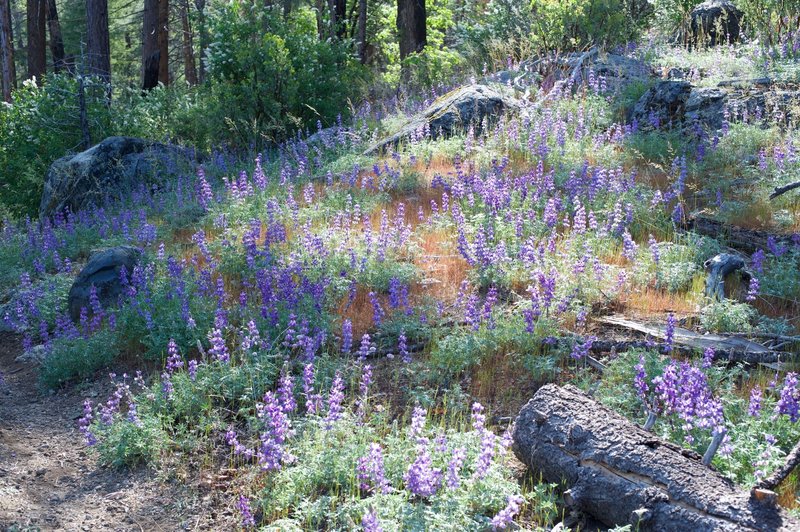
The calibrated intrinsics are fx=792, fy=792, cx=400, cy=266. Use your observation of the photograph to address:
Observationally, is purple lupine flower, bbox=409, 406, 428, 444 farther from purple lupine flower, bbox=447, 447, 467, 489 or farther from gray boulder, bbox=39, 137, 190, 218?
gray boulder, bbox=39, 137, 190, 218

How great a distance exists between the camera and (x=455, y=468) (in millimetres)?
3805

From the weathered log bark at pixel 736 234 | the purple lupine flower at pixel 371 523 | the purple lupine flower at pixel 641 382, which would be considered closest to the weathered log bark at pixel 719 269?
the weathered log bark at pixel 736 234

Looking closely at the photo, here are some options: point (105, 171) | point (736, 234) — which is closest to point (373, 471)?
point (736, 234)

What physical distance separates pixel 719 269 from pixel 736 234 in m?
1.24

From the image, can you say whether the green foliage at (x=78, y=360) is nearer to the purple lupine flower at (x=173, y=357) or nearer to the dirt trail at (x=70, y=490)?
the dirt trail at (x=70, y=490)

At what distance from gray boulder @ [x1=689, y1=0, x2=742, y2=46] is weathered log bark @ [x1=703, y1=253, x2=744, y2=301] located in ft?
35.6

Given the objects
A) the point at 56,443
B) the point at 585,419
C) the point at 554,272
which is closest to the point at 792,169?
the point at 554,272

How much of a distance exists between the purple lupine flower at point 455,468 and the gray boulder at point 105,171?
950cm

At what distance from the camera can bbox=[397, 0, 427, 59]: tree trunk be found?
1923 centimetres

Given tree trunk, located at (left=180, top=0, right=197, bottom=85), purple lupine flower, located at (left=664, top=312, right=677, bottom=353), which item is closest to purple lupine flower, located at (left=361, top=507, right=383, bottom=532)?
purple lupine flower, located at (left=664, top=312, right=677, bottom=353)

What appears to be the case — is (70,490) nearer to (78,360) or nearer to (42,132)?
(78,360)

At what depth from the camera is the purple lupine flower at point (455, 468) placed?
3.80m

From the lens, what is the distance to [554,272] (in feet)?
20.1

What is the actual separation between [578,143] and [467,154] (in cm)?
143
